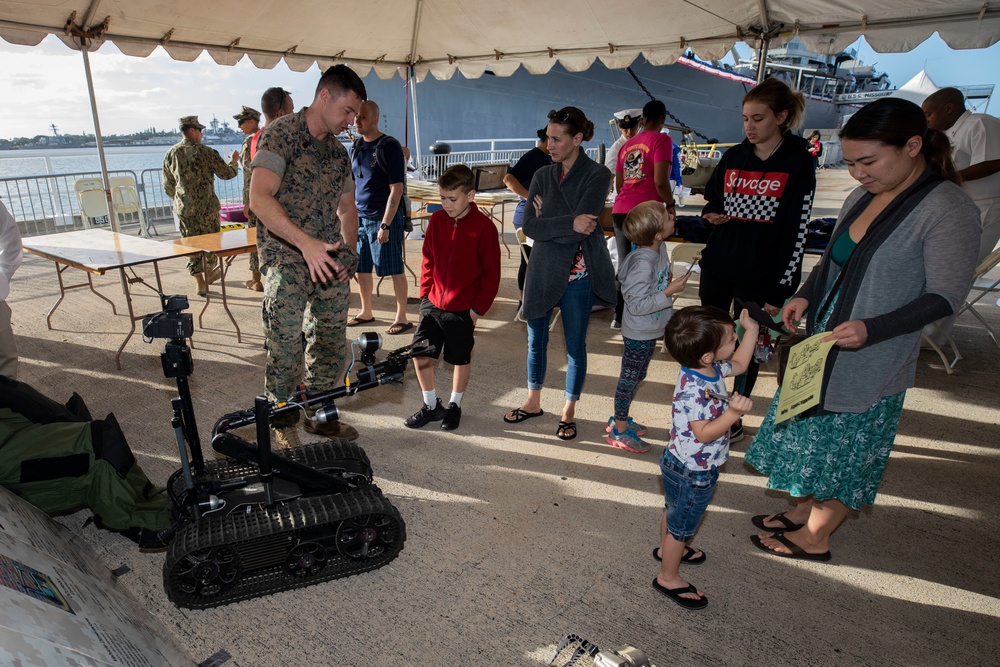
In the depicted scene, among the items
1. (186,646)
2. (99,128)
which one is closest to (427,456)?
(186,646)

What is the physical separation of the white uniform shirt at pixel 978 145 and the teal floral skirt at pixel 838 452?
3.64 m

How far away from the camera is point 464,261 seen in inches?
138

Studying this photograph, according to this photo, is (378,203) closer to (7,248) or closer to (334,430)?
(334,430)

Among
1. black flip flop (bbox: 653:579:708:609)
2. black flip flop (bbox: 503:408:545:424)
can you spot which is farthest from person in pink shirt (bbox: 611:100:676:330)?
black flip flop (bbox: 653:579:708:609)

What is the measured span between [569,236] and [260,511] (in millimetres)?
2199

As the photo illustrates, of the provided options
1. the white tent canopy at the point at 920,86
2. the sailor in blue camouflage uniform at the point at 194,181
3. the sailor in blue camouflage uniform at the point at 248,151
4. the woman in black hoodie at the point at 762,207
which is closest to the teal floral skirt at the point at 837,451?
the woman in black hoodie at the point at 762,207

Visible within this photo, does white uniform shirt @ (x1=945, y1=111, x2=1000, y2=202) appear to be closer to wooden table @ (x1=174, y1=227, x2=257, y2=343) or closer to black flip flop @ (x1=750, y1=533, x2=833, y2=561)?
black flip flop @ (x1=750, y1=533, x2=833, y2=561)

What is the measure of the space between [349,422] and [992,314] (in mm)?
7349

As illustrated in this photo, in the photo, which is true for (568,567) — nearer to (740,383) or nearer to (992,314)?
(740,383)

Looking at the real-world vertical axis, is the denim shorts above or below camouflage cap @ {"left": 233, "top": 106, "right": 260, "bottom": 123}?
below

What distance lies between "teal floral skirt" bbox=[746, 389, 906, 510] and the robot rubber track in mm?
1800

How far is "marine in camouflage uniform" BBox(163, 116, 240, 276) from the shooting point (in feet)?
20.9

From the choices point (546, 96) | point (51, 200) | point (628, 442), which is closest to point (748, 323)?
point (628, 442)

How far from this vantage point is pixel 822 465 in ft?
7.88
